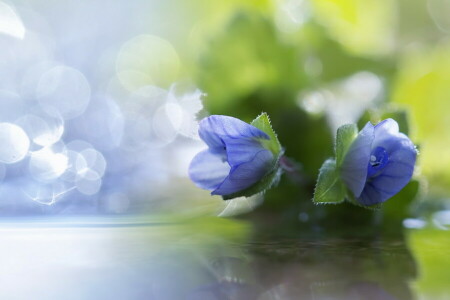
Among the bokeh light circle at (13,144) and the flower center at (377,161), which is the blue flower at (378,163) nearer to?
the flower center at (377,161)

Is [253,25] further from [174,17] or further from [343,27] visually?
[174,17]

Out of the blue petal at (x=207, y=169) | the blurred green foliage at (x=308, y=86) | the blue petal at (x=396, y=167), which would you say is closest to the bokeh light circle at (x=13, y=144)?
the blurred green foliage at (x=308, y=86)

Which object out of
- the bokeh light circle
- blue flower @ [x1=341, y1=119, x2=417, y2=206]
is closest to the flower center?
blue flower @ [x1=341, y1=119, x2=417, y2=206]

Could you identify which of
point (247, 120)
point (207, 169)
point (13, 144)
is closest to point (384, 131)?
point (207, 169)

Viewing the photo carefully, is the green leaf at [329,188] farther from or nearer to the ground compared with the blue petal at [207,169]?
nearer to the ground

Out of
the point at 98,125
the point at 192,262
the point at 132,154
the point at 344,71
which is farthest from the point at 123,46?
the point at 192,262

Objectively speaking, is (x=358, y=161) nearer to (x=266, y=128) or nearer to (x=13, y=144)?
(x=266, y=128)

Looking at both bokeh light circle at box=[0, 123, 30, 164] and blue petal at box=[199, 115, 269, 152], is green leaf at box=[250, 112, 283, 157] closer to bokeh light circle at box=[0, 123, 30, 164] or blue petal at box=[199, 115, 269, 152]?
blue petal at box=[199, 115, 269, 152]
